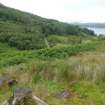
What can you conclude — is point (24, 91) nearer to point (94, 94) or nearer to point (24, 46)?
point (94, 94)

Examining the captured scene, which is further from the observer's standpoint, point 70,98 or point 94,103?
point 70,98

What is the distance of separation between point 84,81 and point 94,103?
177cm

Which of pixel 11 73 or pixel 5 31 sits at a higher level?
pixel 11 73

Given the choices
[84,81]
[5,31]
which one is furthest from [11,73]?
[5,31]

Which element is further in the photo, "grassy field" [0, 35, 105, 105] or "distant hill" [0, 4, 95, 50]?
"distant hill" [0, 4, 95, 50]

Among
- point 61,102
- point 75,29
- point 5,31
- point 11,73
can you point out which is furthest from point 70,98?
point 75,29

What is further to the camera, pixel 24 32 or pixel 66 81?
pixel 24 32

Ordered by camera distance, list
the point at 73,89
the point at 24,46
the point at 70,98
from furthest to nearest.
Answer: the point at 24,46 < the point at 73,89 < the point at 70,98

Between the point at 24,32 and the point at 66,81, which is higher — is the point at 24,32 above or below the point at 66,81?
below

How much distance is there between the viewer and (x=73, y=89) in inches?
332

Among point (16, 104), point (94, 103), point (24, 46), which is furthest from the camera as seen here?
point (24, 46)

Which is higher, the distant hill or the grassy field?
the grassy field

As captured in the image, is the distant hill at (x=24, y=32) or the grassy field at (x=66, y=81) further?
the distant hill at (x=24, y=32)

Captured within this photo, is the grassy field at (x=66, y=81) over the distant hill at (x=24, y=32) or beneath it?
over
